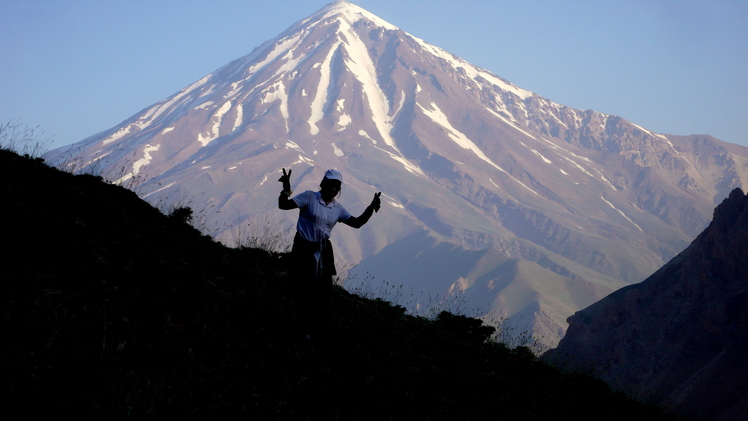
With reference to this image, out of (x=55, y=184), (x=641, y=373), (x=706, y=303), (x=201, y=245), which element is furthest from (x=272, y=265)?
(x=706, y=303)

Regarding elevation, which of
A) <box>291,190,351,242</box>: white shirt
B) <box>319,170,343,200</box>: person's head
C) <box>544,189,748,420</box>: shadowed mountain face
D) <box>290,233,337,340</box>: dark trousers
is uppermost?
<box>319,170,343,200</box>: person's head

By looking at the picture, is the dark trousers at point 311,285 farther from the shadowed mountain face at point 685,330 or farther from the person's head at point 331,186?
the shadowed mountain face at point 685,330

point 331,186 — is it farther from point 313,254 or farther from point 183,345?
point 183,345

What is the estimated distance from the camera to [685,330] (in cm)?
1967

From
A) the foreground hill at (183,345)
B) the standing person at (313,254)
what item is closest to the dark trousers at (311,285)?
the standing person at (313,254)

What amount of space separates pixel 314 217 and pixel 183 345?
2495mm

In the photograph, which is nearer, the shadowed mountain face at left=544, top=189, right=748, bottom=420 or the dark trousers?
the dark trousers

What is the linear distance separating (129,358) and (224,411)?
1.12 meters

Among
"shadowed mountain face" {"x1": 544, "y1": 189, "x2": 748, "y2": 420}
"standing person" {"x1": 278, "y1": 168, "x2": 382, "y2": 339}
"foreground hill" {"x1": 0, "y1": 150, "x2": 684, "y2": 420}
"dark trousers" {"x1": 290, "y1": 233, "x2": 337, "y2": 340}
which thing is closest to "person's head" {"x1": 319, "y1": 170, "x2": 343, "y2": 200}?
"standing person" {"x1": 278, "y1": 168, "x2": 382, "y2": 339}

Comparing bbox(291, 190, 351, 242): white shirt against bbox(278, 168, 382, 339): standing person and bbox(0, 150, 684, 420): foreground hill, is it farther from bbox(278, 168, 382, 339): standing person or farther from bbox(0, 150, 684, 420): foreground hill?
bbox(0, 150, 684, 420): foreground hill

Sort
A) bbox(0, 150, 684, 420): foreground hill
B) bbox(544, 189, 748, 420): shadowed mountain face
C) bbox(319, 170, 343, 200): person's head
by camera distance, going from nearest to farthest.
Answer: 1. bbox(0, 150, 684, 420): foreground hill
2. bbox(319, 170, 343, 200): person's head
3. bbox(544, 189, 748, 420): shadowed mountain face

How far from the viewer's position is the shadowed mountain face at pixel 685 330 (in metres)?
14.4

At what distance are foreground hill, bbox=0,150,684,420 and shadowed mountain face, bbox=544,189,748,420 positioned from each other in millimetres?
6686

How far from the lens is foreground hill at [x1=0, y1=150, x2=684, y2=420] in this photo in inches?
179
